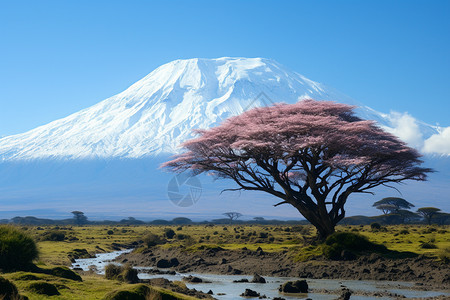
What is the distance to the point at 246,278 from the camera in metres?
36.3

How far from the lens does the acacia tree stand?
137 feet

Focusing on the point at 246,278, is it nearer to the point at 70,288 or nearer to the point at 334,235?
the point at 334,235

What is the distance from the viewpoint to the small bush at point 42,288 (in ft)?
68.1

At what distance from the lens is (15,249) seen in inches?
1057

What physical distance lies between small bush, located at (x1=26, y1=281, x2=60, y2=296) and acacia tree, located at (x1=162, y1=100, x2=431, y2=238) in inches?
884

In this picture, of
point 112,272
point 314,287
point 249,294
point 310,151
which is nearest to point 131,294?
point 249,294

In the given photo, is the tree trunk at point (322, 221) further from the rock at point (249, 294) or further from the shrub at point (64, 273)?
the shrub at point (64, 273)

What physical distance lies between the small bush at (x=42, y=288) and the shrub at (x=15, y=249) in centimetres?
583

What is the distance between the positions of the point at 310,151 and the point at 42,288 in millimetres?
26967

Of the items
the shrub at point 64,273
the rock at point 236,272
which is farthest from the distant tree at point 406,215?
the shrub at point 64,273

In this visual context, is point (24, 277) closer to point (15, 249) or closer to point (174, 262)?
point (15, 249)

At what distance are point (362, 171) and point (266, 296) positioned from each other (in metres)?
20.6

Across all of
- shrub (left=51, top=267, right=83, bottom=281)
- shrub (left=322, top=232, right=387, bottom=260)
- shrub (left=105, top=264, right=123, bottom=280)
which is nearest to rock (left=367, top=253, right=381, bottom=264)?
shrub (left=322, top=232, right=387, bottom=260)

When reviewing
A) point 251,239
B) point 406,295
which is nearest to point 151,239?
point 251,239
